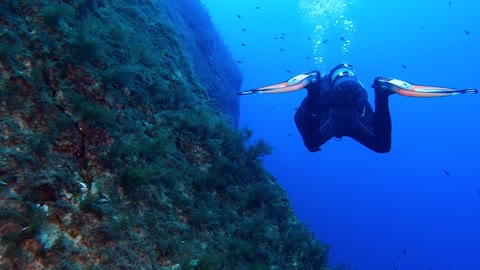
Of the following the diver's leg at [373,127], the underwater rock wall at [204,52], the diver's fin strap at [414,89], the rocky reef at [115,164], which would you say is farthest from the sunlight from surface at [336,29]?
the rocky reef at [115,164]

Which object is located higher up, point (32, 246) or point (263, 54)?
point (263, 54)

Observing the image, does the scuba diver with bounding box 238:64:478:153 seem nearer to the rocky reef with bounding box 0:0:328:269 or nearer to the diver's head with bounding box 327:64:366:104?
the diver's head with bounding box 327:64:366:104

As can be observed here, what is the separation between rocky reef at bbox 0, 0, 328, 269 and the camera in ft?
9.72

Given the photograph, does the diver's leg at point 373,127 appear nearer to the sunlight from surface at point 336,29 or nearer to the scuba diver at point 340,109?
the scuba diver at point 340,109

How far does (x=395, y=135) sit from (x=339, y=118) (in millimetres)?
111251

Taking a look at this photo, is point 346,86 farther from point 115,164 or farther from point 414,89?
point 115,164

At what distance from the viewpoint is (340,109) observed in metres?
6.52

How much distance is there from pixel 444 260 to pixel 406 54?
195 ft

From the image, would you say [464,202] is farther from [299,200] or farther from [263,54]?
[263,54]

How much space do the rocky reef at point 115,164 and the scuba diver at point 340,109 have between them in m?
1.19

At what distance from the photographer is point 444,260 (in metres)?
68.4

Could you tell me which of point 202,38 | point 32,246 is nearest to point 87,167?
point 32,246

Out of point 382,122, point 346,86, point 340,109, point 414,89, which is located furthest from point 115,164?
point 414,89

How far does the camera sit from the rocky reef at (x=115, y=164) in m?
2.96
